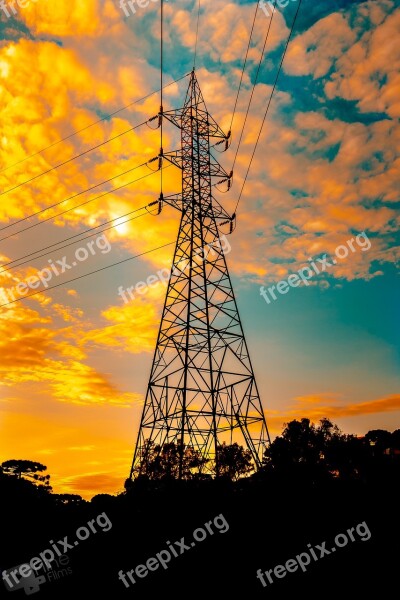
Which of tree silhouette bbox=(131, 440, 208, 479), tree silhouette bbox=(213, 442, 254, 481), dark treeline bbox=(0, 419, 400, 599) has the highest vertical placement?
tree silhouette bbox=(213, 442, 254, 481)

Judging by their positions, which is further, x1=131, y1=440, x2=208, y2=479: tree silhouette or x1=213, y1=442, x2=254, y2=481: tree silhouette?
x1=213, y1=442, x2=254, y2=481: tree silhouette

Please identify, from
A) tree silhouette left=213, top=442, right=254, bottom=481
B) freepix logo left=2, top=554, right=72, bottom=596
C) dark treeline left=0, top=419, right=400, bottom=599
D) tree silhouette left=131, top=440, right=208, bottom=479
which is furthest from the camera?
tree silhouette left=213, top=442, right=254, bottom=481

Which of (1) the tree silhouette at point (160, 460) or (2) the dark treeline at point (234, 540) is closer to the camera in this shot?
(2) the dark treeline at point (234, 540)

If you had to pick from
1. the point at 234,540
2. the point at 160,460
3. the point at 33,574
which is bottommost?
the point at 234,540

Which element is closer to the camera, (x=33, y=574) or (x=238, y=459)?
(x=33, y=574)

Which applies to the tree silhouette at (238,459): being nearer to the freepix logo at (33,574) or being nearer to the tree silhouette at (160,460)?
the tree silhouette at (160,460)

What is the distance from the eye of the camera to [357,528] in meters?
15.0

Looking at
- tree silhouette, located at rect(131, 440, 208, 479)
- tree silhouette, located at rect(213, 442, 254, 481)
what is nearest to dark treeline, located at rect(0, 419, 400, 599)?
tree silhouette, located at rect(131, 440, 208, 479)

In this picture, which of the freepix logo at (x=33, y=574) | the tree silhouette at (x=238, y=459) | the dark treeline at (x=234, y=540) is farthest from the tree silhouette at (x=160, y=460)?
the tree silhouette at (x=238, y=459)

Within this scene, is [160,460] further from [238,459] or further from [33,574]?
[238,459]

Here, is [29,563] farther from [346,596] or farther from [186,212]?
[186,212]

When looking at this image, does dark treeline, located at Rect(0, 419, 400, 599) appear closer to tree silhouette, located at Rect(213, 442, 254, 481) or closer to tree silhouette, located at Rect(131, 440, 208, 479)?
tree silhouette, located at Rect(131, 440, 208, 479)

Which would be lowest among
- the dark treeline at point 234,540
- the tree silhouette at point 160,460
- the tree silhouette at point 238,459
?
the dark treeline at point 234,540

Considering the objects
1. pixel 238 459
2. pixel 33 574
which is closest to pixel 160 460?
pixel 33 574
